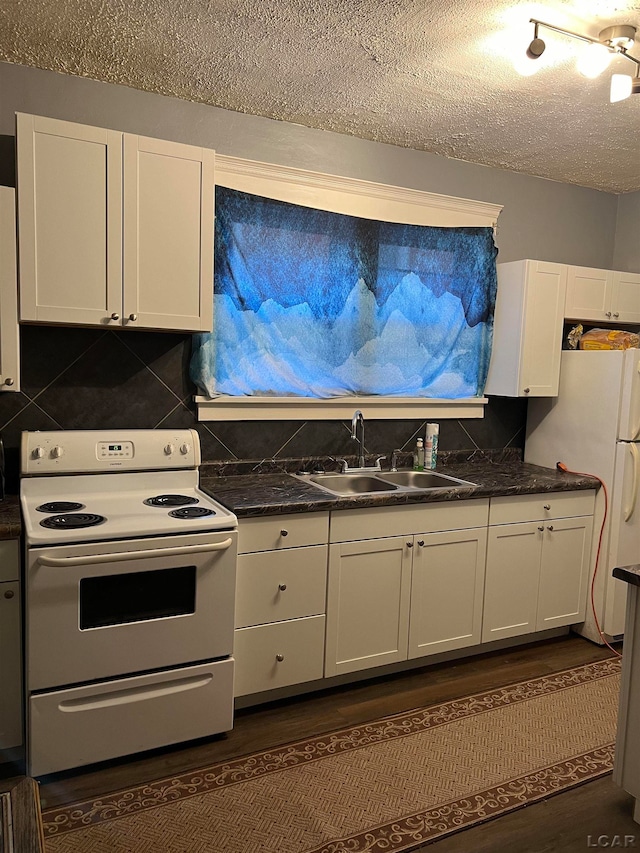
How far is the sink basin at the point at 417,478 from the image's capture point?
328 cm

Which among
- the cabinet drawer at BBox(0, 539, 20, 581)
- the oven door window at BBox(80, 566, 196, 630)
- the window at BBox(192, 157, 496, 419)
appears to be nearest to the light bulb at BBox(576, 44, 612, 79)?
the window at BBox(192, 157, 496, 419)

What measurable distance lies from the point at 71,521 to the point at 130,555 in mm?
246

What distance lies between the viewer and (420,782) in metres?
2.28

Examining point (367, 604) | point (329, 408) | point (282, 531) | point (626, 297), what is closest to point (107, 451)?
point (282, 531)

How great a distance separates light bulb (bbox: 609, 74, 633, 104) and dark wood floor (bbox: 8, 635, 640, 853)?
236 cm

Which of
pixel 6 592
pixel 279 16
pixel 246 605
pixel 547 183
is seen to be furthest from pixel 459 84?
pixel 6 592

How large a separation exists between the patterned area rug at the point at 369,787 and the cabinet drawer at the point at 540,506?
821 millimetres

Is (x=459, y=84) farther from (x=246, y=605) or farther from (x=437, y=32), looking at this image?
(x=246, y=605)

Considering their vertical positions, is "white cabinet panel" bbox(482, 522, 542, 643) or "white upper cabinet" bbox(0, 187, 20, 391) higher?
"white upper cabinet" bbox(0, 187, 20, 391)

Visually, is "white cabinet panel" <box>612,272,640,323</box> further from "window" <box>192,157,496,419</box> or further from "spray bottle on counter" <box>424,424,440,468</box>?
"spray bottle on counter" <box>424,424,440,468</box>

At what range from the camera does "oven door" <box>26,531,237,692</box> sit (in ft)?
6.93

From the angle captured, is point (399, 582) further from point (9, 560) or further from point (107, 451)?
point (9, 560)

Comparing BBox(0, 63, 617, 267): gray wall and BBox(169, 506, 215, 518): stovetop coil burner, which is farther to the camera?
BBox(0, 63, 617, 267): gray wall

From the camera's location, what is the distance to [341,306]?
3248mm
